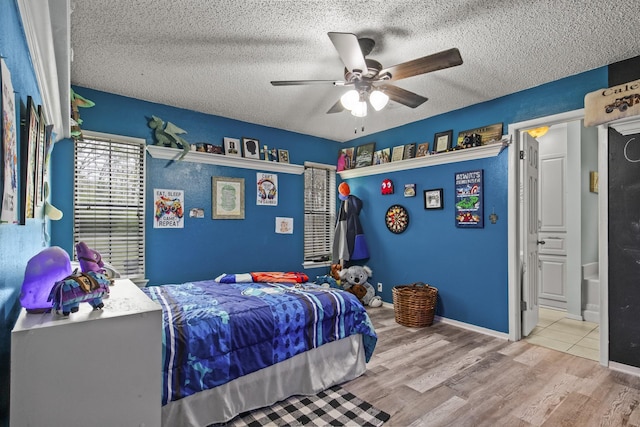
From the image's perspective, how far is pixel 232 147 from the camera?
4070mm

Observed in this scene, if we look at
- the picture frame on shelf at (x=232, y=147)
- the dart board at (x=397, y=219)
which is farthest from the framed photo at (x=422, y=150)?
the picture frame on shelf at (x=232, y=147)

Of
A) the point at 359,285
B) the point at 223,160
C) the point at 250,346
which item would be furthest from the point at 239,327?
the point at 359,285

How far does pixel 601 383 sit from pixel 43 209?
403 cm

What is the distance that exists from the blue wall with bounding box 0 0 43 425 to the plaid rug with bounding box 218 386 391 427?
4.20ft

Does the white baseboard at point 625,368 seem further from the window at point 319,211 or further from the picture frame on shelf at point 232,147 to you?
the picture frame on shelf at point 232,147

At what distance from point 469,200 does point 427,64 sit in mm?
2064

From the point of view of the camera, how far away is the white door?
337 centimetres

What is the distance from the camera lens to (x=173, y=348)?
1.77 metres

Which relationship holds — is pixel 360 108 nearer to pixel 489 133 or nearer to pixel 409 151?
pixel 489 133

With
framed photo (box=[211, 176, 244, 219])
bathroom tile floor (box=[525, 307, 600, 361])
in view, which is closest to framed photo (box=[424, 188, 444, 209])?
bathroom tile floor (box=[525, 307, 600, 361])

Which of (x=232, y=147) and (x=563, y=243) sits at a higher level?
(x=232, y=147)

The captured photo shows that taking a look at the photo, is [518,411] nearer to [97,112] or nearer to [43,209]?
[43,209]

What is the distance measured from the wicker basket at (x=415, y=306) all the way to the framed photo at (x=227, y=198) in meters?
2.20

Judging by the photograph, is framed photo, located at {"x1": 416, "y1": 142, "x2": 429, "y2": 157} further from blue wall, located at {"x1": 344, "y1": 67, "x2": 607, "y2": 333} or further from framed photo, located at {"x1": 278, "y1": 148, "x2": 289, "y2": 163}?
framed photo, located at {"x1": 278, "y1": 148, "x2": 289, "y2": 163}
